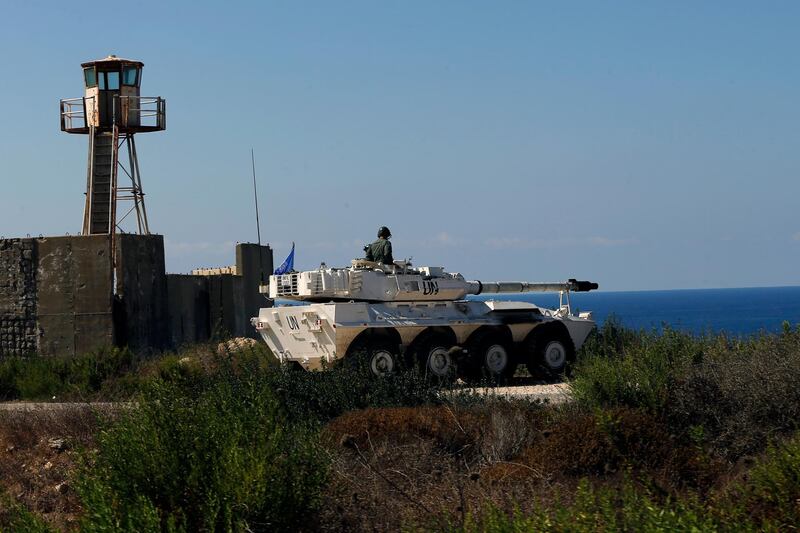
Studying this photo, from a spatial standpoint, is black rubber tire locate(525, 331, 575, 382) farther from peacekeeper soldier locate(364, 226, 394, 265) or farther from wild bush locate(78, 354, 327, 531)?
wild bush locate(78, 354, 327, 531)

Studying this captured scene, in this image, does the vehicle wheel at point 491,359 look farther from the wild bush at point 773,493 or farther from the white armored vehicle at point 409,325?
the wild bush at point 773,493

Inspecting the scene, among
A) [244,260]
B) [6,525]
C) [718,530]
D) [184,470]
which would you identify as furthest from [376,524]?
[244,260]

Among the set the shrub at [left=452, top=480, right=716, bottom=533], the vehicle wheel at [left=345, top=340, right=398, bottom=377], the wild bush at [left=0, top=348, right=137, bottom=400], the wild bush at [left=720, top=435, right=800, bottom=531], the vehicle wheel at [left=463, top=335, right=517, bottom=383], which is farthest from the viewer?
the vehicle wheel at [left=463, top=335, right=517, bottom=383]

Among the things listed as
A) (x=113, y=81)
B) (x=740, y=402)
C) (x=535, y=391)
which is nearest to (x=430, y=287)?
(x=535, y=391)

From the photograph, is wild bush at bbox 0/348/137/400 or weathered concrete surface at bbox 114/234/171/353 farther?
weathered concrete surface at bbox 114/234/171/353

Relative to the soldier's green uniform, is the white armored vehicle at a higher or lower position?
lower

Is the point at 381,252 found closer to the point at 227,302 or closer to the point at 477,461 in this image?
the point at 227,302

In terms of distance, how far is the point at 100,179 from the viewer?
28.8 meters

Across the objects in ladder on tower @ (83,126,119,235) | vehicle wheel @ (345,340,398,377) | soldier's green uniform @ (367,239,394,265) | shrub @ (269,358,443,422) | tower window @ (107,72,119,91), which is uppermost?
tower window @ (107,72,119,91)

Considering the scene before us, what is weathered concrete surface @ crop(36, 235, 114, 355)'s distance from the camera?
23078 mm

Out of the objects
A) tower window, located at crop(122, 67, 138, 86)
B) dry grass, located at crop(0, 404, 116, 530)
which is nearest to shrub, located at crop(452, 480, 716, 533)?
dry grass, located at crop(0, 404, 116, 530)

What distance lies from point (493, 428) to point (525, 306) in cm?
982

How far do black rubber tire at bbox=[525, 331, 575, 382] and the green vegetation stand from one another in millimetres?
5601

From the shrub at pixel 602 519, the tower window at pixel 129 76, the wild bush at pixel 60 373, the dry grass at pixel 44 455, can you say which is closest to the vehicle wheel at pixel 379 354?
the wild bush at pixel 60 373
